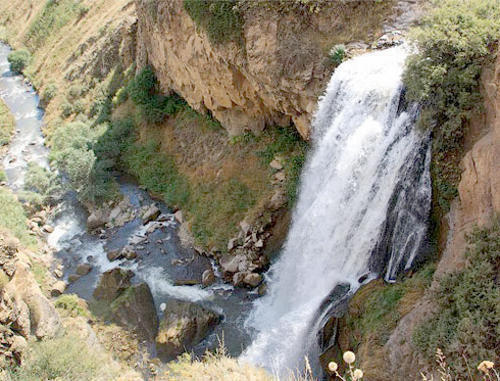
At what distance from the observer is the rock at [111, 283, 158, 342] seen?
547 inches

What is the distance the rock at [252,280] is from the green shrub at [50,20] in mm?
28768

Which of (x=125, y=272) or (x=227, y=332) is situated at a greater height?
(x=125, y=272)

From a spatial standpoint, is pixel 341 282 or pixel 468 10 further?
pixel 341 282

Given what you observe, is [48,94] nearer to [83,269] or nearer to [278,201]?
[83,269]

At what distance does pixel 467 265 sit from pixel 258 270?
825 centimetres

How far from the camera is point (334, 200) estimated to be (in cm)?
1266

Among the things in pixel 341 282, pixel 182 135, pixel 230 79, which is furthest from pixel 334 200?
pixel 182 135

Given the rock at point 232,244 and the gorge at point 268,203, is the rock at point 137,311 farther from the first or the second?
the rock at point 232,244

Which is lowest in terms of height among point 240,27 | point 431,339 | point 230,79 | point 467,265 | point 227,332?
point 227,332

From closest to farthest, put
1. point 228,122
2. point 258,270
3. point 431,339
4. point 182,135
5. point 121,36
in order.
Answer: point 431,339
point 258,270
point 228,122
point 182,135
point 121,36

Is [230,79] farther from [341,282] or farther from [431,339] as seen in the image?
[431,339]

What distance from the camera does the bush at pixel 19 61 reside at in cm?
3506

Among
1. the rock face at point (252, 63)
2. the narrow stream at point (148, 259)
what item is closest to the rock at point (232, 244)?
the narrow stream at point (148, 259)

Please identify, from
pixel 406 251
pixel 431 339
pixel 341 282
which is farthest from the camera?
pixel 341 282
